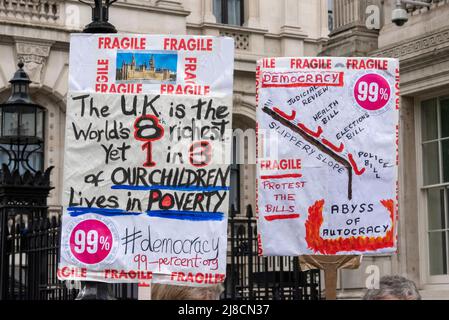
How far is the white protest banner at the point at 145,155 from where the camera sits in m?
7.66

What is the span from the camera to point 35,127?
11.8 meters

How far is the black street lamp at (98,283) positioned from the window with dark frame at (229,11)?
19.6m

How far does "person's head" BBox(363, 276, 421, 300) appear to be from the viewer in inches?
221

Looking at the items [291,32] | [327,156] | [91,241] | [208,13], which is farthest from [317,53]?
[91,241]

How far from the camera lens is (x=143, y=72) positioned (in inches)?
309

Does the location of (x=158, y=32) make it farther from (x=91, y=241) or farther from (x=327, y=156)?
(x=91, y=241)

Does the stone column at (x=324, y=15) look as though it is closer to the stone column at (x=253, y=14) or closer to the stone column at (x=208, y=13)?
the stone column at (x=253, y=14)

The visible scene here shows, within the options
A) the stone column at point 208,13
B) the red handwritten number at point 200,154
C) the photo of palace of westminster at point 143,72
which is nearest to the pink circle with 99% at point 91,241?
the red handwritten number at point 200,154

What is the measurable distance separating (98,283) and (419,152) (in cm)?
531

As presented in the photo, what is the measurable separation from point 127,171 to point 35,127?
4.24 meters

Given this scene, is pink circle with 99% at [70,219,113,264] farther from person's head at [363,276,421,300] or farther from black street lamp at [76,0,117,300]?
person's head at [363,276,421,300]

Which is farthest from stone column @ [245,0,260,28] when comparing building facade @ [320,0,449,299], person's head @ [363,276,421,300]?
person's head @ [363,276,421,300]

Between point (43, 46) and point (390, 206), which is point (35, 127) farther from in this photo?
point (43, 46)
